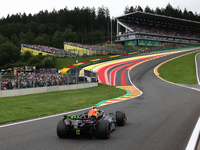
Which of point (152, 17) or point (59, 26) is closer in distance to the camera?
point (152, 17)

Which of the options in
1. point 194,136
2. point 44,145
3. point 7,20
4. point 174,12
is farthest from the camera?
point 174,12

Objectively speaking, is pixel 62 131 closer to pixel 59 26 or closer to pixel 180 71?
pixel 180 71

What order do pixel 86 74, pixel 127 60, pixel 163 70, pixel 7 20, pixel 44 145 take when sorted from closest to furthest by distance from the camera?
pixel 44 145 < pixel 86 74 < pixel 163 70 < pixel 127 60 < pixel 7 20

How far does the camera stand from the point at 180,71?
47.0m

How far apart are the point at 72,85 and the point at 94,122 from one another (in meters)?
21.1

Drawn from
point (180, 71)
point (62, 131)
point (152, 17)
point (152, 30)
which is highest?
point (152, 17)

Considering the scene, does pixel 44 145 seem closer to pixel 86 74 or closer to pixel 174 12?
pixel 86 74

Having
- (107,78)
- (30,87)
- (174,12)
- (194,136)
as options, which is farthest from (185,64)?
(174,12)

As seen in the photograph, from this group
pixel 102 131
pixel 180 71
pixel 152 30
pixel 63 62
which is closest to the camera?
pixel 102 131

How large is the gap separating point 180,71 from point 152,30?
57449mm

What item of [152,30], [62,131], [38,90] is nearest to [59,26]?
[152,30]

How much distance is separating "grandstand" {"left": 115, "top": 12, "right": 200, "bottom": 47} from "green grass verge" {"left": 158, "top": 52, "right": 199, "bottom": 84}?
37.0 metres

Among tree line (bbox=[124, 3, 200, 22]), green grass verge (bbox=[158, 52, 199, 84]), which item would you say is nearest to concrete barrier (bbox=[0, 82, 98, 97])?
green grass verge (bbox=[158, 52, 199, 84])

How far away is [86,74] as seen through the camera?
34969mm
